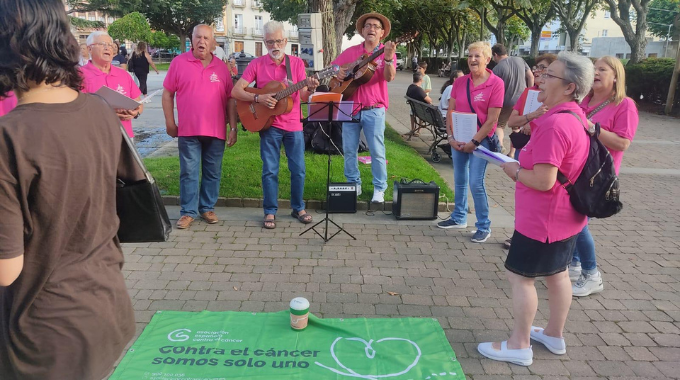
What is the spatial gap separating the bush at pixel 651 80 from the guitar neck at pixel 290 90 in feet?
55.1

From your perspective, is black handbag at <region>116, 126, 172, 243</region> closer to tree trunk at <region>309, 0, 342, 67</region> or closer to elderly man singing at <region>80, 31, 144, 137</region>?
elderly man singing at <region>80, 31, 144, 137</region>

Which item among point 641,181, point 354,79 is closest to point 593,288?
point 354,79

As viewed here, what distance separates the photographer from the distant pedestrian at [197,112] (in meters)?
5.39

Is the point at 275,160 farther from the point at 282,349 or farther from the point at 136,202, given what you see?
the point at 136,202

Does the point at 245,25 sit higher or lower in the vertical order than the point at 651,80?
higher

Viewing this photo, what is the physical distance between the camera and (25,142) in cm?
145

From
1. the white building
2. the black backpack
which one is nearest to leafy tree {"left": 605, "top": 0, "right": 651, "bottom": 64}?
the black backpack

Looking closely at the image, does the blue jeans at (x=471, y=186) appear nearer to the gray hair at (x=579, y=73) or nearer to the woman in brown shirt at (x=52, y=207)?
the gray hair at (x=579, y=73)

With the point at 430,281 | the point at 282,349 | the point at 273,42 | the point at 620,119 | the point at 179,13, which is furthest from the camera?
the point at 179,13

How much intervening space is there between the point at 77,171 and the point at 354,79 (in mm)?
4581

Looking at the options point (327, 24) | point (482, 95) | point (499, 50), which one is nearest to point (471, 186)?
point (482, 95)

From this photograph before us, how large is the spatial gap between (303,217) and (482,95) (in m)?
2.37

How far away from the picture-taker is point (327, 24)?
10633mm

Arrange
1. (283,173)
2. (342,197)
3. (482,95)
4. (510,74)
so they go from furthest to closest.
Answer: (510,74) < (283,173) < (342,197) < (482,95)
